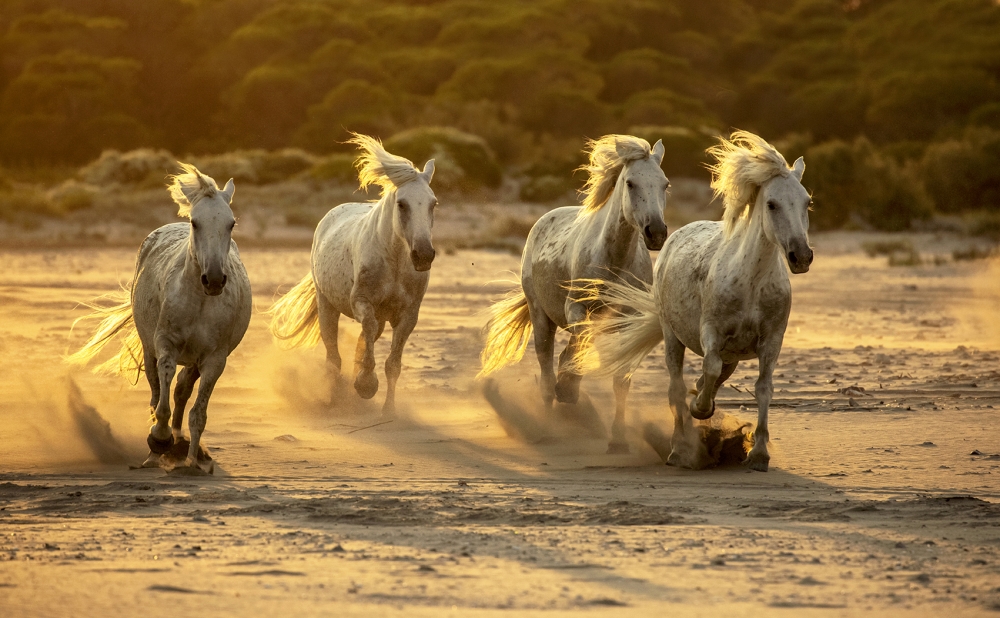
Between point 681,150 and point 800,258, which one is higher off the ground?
point 681,150

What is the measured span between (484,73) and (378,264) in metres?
37.0

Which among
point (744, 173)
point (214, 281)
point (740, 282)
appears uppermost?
point (744, 173)

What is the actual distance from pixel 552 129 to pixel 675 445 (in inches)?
1442

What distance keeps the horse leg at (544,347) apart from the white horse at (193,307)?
7.89 ft

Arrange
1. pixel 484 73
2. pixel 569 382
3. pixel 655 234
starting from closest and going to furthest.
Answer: pixel 655 234, pixel 569 382, pixel 484 73

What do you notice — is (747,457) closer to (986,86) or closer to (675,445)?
(675,445)

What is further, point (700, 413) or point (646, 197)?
point (646, 197)

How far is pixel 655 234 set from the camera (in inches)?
309

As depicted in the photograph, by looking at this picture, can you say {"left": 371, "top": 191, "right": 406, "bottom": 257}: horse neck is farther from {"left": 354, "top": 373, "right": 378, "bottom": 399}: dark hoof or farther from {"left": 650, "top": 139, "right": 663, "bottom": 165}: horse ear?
{"left": 650, "top": 139, "right": 663, "bottom": 165}: horse ear

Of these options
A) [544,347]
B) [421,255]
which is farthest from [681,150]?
[421,255]

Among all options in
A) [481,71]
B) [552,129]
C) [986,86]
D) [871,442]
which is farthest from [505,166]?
[871,442]

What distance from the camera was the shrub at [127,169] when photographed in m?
33.2

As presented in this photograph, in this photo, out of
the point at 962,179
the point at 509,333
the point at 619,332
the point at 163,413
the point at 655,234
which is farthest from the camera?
the point at 962,179

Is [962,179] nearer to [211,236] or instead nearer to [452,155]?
[452,155]
